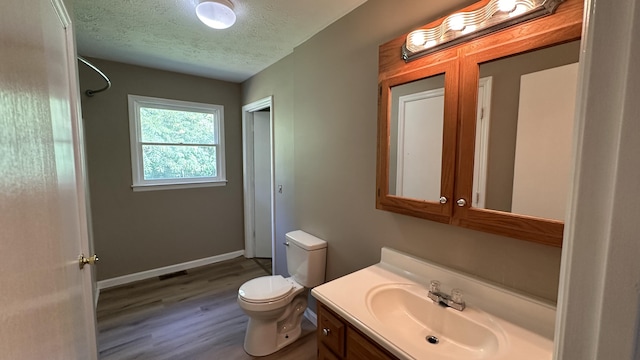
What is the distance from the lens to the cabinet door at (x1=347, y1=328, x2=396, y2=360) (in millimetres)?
1003

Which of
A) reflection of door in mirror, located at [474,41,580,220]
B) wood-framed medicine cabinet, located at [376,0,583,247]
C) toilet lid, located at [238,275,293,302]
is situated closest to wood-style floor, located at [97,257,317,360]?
toilet lid, located at [238,275,293,302]

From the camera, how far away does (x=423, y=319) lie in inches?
49.0

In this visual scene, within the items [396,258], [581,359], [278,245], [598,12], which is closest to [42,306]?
[581,359]

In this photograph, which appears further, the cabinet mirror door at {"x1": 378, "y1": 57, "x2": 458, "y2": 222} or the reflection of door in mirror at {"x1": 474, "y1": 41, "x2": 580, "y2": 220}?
the cabinet mirror door at {"x1": 378, "y1": 57, "x2": 458, "y2": 222}

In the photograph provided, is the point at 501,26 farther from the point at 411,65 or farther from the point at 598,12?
the point at 598,12

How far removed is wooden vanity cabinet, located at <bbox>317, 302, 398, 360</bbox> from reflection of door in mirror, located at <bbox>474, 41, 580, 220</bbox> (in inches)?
28.5

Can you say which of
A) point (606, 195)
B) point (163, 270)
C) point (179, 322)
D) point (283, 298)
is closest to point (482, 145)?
point (606, 195)

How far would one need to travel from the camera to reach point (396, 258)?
150cm

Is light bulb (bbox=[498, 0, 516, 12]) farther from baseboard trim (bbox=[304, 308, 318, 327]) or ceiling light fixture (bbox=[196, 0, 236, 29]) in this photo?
baseboard trim (bbox=[304, 308, 318, 327])

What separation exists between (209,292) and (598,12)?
3.19m

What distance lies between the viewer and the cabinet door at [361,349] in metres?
1.00

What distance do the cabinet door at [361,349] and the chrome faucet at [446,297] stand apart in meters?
0.38

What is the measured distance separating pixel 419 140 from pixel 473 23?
0.52 meters

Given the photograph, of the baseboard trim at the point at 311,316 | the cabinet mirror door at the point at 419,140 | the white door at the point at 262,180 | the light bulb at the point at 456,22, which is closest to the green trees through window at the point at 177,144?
the white door at the point at 262,180
